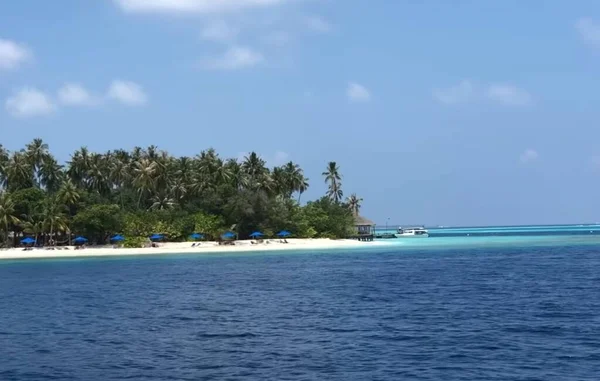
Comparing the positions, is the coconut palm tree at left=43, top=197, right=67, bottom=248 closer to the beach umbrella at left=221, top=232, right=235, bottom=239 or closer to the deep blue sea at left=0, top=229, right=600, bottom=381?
the beach umbrella at left=221, top=232, right=235, bottom=239

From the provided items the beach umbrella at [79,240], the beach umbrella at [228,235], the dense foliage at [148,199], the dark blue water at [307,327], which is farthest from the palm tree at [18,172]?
the dark blue water at [307,327]

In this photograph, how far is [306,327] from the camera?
24531mm

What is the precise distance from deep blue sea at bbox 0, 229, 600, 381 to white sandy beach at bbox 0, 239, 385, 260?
106 ft

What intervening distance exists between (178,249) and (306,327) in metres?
62.9

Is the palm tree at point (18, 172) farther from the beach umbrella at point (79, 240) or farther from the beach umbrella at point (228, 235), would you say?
the beach umbrella at point (228, 235)

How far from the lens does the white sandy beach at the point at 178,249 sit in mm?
78438

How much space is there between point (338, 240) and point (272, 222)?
12.1 meters

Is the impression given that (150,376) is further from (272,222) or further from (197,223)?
(272,222)

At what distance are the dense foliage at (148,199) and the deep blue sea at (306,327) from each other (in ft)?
128

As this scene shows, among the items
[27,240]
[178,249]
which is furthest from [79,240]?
[178,249]

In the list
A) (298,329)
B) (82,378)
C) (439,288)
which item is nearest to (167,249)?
(439,288)

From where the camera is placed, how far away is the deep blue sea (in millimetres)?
17875

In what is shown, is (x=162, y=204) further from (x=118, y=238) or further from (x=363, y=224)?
(x=363, y=224)

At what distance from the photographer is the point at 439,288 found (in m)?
37.2
